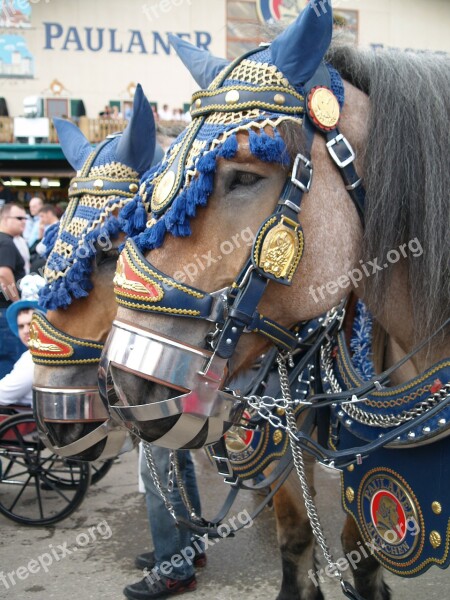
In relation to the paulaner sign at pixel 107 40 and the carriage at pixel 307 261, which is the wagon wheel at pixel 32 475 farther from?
the paulaner sign at pixel 107 40

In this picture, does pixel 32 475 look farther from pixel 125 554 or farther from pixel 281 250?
pixel 281 250

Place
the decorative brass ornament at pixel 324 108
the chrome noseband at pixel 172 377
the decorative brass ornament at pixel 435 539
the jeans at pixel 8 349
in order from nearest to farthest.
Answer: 1. the chrome noseband at pixel 172 377
2. the decorative brass ornament at pixel 324 108
3. the decorative brass ornament at pixel 435 539
4. the jeans at pixel 8 349

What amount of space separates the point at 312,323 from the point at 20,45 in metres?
13.6

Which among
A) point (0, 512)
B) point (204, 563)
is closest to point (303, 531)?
point (204, 563)

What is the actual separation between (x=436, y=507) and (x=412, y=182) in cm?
86

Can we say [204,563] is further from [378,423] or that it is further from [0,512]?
[378,423]

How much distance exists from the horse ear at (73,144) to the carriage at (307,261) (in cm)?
139

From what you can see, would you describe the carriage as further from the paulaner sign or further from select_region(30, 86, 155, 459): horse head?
the paulaner sign

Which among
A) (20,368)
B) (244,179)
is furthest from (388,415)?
(20,368)

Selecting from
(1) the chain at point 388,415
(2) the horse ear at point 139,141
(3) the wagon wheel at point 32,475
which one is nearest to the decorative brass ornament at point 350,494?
(1) the chain at point 388,415

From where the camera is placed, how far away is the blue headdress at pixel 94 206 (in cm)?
270

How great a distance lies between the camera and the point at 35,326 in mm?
2723

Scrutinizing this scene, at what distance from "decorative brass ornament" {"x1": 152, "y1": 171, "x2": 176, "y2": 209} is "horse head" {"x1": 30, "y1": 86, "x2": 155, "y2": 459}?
0.77 meters

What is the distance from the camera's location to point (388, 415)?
6.03 ft
